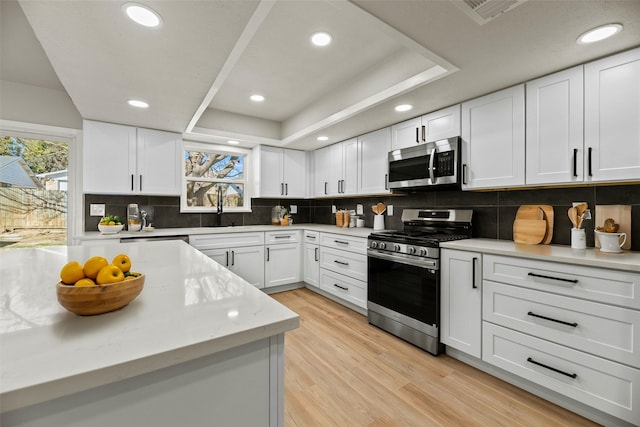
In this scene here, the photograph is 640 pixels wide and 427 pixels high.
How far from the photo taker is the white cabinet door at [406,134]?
285 centimetres

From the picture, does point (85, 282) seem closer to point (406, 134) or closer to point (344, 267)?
point (344, 267)

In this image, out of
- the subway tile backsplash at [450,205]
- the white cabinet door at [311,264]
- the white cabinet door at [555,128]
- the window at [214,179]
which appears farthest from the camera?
the window at [214,179]

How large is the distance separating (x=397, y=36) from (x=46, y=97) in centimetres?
370

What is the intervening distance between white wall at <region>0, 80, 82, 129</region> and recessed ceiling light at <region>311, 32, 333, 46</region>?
9.47 ft

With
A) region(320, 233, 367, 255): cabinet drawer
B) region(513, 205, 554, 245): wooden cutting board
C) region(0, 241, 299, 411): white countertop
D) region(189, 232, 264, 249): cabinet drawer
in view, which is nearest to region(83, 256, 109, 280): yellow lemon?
region(0, 241, 299, 411): white countertop

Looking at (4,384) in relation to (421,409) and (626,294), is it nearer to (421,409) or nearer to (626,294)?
(421,409)

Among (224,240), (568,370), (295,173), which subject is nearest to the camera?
(568,370)

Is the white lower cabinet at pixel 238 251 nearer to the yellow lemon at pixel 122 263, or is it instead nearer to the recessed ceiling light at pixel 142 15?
the recessed ceiling light at pixel 142 15

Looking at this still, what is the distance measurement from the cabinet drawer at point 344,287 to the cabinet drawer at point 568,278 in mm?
1338

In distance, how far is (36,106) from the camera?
2.99 metres

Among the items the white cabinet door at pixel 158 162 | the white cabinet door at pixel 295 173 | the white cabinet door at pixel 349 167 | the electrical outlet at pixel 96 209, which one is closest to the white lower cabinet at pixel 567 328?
the white cabinet door at pixel 349 167

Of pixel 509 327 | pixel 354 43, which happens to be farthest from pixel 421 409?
pixel 354 43

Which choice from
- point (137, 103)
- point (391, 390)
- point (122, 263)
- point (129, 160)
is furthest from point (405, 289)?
point (129, 160)

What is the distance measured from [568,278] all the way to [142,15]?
9.20 ft
